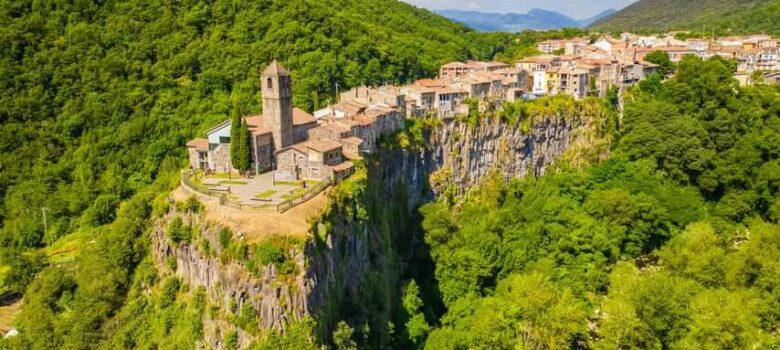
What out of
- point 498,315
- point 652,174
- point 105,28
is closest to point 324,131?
point 498,315

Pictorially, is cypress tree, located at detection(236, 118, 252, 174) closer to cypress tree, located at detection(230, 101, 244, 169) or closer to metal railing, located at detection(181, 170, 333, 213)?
cypress tree, located at detection(230, 101, 244, 169)

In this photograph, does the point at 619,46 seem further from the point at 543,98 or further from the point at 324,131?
the point at 324,131

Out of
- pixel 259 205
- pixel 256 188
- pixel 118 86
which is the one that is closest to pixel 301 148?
pixel 256 188

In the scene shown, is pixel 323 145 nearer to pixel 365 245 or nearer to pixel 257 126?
pixel 257 126

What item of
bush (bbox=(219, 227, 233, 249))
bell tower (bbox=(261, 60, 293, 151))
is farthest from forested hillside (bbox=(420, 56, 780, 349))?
bush (bbox=(219, 227, 233, 249))

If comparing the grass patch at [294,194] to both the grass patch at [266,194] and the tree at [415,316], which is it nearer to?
the grass patch at [266,194]

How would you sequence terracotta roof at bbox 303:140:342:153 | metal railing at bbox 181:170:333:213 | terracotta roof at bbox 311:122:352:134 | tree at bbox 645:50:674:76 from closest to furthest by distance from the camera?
metal railing at bbox 181:170:333:213
terracotta roof at bbox 303:140:342:153
terracotta roof at bbox 311:122:352:134
tree at bbox 645:50:674:76

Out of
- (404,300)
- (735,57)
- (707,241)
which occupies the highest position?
(735,57)
